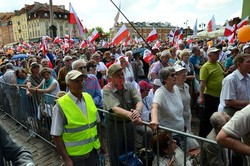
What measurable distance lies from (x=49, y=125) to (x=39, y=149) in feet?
1.96

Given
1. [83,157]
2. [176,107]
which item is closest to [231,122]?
[176,107]

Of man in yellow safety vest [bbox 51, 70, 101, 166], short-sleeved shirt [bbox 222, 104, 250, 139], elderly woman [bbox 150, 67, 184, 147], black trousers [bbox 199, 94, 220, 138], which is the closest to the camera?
short-sleeved shirt [bbox 222, 104, 250, 139]

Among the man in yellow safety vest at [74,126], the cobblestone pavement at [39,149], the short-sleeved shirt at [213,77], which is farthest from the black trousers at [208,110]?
the cobblestone pavement at [39,149]

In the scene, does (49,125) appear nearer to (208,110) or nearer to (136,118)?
(136,118)

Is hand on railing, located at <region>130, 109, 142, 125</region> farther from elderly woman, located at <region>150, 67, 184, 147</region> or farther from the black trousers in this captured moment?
the black trousers

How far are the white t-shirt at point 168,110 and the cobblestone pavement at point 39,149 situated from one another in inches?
93.4

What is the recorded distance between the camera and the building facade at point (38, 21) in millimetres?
82625

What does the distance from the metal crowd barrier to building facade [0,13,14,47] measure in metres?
114

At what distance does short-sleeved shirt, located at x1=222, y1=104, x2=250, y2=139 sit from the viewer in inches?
63.5

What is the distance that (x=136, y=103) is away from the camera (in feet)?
10.3

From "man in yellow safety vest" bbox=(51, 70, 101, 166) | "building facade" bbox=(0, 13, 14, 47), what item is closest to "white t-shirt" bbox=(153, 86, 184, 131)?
"man in yellow safety vest" bbox=(51, 70, 101, 166)

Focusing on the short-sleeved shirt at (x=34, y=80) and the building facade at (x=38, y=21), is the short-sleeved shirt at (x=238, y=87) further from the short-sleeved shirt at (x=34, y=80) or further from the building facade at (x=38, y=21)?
the building facade at (x=38, y=21)

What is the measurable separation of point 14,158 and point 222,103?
3148 mm

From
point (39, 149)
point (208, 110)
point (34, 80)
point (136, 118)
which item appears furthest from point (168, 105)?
point (34, 80)
